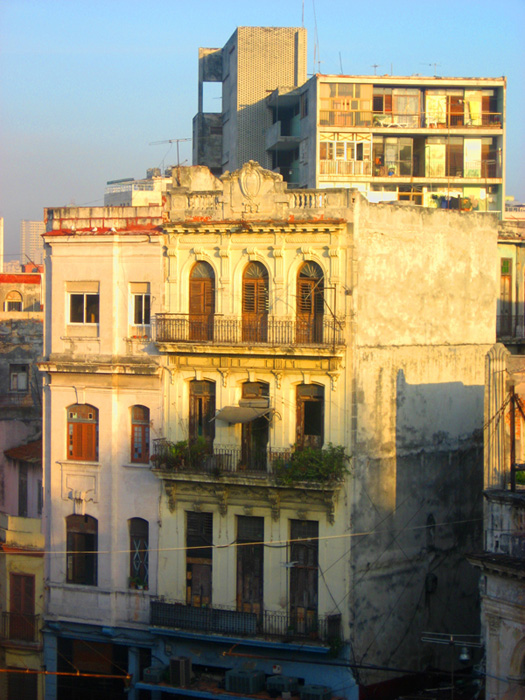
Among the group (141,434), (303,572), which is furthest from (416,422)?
(141,434)

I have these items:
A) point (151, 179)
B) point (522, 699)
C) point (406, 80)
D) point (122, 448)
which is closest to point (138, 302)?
point (122, 448)

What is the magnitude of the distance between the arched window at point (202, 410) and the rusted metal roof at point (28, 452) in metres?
6.63

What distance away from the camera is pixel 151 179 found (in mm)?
71875

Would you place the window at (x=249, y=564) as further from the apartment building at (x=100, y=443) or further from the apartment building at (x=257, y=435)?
the apartment building at (x=100, y=443)

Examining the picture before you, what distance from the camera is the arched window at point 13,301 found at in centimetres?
6019

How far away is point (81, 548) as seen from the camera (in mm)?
35125

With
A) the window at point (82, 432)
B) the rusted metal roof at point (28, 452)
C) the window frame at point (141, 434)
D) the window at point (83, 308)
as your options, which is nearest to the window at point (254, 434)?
the window frame at point (141, 434)

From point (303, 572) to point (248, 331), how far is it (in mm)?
7428

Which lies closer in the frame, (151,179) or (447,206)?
(447,206)

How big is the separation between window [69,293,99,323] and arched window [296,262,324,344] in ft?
22.5

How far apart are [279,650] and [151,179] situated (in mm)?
45479

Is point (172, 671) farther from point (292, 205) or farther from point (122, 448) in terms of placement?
point (292, 205)

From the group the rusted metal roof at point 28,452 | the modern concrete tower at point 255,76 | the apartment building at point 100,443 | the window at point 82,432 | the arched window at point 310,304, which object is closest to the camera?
the arched window at point 310,304

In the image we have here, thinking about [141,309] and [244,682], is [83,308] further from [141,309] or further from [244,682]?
[244,682]
